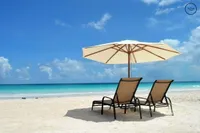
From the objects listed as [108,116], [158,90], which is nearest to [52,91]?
[108,116]

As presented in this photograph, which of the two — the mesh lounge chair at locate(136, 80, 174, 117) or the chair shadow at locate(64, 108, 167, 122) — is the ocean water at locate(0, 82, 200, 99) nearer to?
the chair shadow at locate(64, 108, 167, 122)

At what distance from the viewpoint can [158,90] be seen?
7.16 metres

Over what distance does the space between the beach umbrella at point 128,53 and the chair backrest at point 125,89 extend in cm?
158

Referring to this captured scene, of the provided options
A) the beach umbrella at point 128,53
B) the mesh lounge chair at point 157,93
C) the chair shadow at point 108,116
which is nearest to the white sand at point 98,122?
the chair shadow at point 108,116

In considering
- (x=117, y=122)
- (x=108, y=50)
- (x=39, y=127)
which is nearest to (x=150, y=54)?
(x=108, y=50)

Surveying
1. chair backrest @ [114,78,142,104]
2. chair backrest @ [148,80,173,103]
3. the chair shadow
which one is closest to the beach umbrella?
chair backrest @ [148,80,173,103]

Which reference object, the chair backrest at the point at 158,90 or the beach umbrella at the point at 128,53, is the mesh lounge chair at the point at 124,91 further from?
the beach umbrella at the point at 128,53

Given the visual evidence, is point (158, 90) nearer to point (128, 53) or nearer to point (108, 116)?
point (108, 116)

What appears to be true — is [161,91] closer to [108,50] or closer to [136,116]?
[136,116]

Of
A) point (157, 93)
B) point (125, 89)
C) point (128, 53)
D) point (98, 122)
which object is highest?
point (128, 53)

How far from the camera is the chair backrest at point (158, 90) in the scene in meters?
7.05

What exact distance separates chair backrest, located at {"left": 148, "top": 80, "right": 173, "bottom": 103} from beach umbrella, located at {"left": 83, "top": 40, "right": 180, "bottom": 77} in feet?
3.46

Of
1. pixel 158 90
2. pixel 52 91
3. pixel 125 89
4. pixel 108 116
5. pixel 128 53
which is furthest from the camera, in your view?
pixel 52 91

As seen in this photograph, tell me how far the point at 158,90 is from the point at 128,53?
168cm
